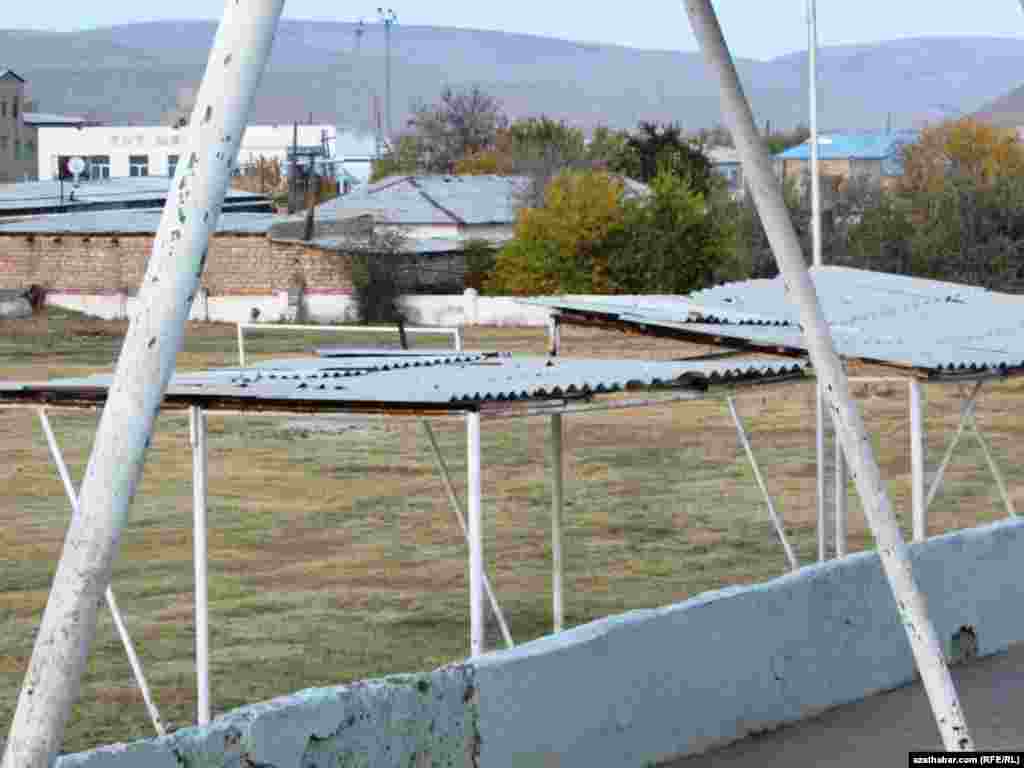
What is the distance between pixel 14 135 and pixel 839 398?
148285 millimetres

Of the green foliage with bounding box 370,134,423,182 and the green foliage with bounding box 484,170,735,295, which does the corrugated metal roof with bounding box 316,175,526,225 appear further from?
the green foliage with bounding box 370,134,423,182

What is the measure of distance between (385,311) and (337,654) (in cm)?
5473

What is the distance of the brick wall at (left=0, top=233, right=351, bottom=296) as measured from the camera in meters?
73.9

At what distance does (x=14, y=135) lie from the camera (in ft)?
502

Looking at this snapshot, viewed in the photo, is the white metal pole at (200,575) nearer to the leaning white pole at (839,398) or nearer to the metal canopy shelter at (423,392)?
the metal canopy shelter at (423,392)

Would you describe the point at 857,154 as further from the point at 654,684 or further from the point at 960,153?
the point at 654,684

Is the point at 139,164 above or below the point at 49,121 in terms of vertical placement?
below

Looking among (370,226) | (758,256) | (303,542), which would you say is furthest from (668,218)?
(303,542)

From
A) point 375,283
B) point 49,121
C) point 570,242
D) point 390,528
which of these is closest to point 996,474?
point 390,528

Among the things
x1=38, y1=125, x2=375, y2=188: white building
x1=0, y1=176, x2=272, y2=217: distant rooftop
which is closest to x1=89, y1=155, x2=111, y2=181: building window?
x1=38, y1=125, x2=375, y2=188: white building

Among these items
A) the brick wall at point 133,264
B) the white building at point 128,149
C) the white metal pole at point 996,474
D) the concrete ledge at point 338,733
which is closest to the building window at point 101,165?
the white building at point 128,149

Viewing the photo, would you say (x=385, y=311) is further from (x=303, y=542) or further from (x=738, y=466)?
(x=303, y=542)

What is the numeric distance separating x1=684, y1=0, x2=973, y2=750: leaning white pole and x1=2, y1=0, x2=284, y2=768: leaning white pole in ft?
9.80

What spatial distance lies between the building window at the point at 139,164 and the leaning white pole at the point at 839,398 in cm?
13336
